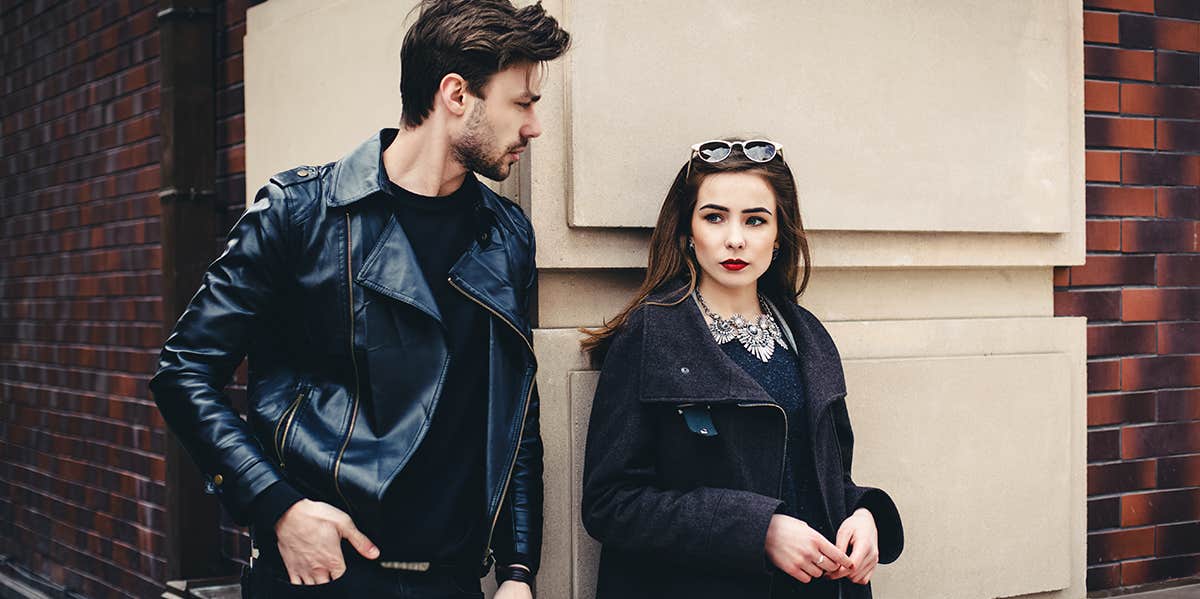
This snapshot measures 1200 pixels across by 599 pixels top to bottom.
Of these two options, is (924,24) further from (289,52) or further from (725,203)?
(289,52)

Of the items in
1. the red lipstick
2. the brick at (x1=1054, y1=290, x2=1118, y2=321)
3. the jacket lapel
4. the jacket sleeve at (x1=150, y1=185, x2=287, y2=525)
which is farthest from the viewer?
the brick at (x1=1054, y1=290, x2=1118, y2=321)

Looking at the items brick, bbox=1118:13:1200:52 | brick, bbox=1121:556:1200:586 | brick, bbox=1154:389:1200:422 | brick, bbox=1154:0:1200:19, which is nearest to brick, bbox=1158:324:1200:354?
brick, bbox=1154:389:1200:422

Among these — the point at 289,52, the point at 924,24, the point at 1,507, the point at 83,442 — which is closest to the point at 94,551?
the point at 83,442

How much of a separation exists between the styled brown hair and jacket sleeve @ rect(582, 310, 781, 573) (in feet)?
0.52

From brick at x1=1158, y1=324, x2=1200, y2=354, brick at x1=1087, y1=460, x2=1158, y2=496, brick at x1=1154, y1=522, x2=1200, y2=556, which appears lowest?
brick at x1=1154, y1=522, x2=1200, y2=556

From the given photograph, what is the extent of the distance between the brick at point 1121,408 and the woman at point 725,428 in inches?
62.3

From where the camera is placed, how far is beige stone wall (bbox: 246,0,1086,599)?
127 inches

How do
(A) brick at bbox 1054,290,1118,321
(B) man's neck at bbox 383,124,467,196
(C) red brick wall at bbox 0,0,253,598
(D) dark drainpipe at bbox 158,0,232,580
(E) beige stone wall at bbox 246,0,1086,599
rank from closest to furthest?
(B) man's neck at bbox 383,124,467,196
(E) beige stone wall at bbox 246,0,1086,599
(A) brick at bbox 1054,290,1118,321
(D) dark drainpipe at bbox 158,0,232,580
(C) red brick wall at bbox 0,0,253,598

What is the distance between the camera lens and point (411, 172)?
2.63 meters

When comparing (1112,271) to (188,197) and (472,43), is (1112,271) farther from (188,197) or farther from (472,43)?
(188,197)

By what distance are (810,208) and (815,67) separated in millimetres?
405

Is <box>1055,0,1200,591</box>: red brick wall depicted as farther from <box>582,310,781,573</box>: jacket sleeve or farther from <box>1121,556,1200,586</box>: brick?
<box>582,310,781,573</box>: jacket sleeve

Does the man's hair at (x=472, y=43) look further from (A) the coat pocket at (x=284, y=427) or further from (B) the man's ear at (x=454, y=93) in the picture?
(A) the coat pocket at (x=284, y=427)

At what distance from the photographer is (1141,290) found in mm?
4340
